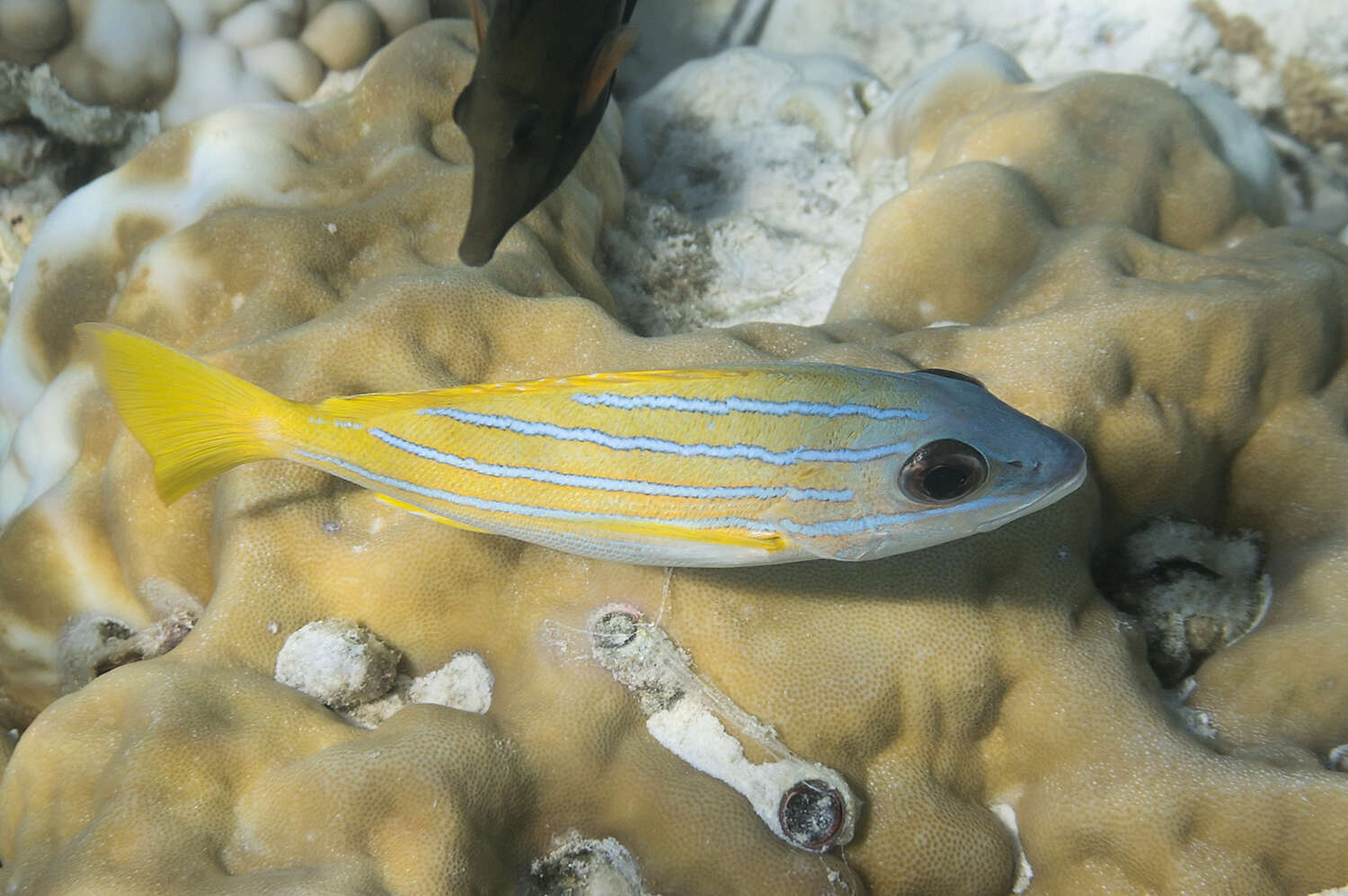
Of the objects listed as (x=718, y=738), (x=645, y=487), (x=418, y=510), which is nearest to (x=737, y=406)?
(x=645, y=487)

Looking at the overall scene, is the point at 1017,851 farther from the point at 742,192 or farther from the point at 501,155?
the point at 742,192

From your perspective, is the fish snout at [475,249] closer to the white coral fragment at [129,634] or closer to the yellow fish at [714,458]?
the yellow fish at [714,458]

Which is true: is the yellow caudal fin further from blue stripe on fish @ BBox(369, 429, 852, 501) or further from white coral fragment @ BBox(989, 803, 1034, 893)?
white coral fragment @ BBox(989, 803, 1034, 893)

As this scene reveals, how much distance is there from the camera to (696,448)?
1.79m

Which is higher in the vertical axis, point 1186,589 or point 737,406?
point 737,406

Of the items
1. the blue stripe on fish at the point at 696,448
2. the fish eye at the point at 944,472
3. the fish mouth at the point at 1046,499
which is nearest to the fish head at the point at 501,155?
the blue stripe on fish at the point at 696,448

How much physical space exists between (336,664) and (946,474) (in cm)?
181

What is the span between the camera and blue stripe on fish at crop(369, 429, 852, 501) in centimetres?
179

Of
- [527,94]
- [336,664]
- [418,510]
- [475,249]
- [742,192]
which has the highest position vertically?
[527,94]

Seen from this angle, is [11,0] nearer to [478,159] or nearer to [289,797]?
[478,159]

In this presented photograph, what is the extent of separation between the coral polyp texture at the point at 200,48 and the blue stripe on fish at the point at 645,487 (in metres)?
3.14

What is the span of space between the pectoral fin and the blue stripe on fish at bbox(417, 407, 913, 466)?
141cm

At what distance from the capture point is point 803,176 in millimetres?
4543

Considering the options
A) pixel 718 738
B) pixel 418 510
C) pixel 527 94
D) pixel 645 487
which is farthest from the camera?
pixel 527 94
